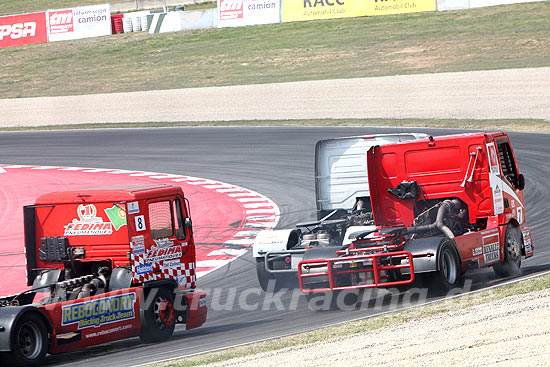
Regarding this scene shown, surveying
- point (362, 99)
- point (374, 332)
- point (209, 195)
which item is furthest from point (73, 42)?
point (374, 332)

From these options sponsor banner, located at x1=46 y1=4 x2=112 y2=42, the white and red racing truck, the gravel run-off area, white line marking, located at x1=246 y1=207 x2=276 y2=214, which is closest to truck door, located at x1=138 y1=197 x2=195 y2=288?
the white and red racing truck

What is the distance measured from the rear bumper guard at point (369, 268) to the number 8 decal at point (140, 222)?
2.61 m

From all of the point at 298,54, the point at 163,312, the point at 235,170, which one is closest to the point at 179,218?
the point at 163,312

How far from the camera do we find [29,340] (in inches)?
404

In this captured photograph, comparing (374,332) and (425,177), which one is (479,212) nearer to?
(425,177)

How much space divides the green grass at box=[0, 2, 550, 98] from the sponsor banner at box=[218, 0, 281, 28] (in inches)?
23.6

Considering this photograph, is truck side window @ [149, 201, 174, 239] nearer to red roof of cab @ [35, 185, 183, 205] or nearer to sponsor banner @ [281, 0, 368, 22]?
red roof of cab @ [35, 185, 183, 205]

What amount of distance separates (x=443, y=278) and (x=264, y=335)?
282 centimetres

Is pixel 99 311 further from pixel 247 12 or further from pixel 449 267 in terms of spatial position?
pixel 247 12

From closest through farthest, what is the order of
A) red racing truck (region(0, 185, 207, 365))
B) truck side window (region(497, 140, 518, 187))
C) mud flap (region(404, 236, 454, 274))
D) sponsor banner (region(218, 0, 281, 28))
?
red racing truck (region(0, 185, 207, 365))
mud flap (region(404, 236, 454, 274))
truck side window (region(497, 140, 518, 187))
sponsor banner (region(218, 0, 281, 28))

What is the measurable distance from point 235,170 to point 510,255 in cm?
1466

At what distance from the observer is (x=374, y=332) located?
1030 centimetres

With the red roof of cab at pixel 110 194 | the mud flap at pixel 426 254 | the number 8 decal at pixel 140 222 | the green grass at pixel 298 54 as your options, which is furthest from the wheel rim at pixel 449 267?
the green grass at pixel 298 54

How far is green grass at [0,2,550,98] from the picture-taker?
4719cm
